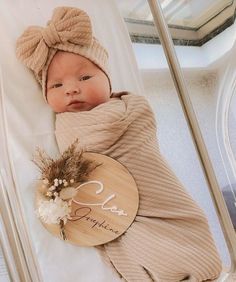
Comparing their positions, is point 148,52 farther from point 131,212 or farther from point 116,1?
point 131,212

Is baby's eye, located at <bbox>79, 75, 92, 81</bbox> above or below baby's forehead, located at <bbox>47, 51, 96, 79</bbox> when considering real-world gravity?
below

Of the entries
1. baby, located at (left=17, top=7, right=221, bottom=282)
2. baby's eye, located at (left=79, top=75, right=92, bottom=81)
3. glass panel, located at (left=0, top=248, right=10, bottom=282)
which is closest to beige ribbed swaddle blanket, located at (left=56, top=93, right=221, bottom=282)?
baby, located at (left=17, top=7, right=221, bottom=282)

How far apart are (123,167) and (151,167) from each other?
86 millimetres

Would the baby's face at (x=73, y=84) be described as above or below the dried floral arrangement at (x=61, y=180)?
above

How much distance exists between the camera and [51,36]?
1073 mm

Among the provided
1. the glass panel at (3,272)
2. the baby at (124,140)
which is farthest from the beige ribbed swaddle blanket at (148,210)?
the glass panel at (3,272)

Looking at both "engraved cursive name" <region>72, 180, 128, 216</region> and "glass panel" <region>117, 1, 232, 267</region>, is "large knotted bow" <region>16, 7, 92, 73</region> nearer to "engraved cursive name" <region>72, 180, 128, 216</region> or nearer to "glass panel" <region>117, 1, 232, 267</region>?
"glass panel" <region>117, 1, 232, 267</region>

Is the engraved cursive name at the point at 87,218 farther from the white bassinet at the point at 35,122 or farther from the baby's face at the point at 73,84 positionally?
the baby's face at the point at 73,84

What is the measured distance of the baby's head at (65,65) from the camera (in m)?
1.08

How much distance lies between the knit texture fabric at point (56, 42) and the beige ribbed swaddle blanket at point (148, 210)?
17 centimetres

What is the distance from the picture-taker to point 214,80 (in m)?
1.16

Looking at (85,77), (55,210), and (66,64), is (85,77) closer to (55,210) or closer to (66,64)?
(66,64)

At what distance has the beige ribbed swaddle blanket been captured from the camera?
100 centimetres

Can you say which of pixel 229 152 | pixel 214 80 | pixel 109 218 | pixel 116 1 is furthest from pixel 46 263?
pixel 116 1
